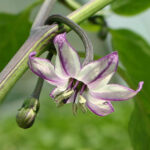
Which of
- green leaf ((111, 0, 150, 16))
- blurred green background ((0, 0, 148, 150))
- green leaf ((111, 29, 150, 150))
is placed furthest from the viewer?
blurred green background ((0, 0, 148, 150))

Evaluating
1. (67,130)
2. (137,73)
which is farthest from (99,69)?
(67,130)

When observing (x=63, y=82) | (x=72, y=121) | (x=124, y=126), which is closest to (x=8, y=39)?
(x=63, y=82)

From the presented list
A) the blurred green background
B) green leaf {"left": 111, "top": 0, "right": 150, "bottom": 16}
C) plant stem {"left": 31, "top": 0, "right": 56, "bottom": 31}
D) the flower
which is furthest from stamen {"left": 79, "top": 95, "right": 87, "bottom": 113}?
the blurred green background

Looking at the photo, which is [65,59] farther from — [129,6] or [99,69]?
[129,6]

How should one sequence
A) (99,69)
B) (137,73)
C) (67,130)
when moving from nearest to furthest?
(99,69), (137,73), (67,130)

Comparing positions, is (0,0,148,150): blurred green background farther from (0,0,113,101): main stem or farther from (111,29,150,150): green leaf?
(0,0,113,101): main stem

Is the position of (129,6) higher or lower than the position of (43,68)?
lower
